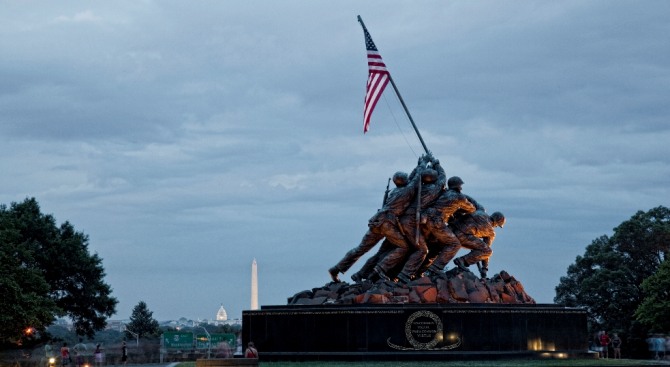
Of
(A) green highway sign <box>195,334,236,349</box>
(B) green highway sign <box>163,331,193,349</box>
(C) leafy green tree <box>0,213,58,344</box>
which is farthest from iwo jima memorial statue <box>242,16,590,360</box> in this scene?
(C) leafy green tree <box>0,213,58,344</box>

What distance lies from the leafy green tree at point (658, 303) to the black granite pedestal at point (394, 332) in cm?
1927

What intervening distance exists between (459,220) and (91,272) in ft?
95.5

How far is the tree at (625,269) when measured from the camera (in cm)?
5831

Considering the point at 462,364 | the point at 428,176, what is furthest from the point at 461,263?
the point at 462,364

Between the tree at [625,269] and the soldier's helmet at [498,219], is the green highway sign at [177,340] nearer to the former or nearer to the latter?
the soldier's helmet at [498,219]

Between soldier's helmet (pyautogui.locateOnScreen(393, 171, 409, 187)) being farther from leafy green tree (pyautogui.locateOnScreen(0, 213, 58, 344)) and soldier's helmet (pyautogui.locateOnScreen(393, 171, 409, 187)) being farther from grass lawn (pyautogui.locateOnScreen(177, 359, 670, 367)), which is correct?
leafy green tree (pyautogui.locateOnScreen(0, 213, 58, 344))

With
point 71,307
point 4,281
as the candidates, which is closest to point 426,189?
point 4,281

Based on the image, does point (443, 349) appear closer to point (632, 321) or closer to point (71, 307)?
point (632, 321)

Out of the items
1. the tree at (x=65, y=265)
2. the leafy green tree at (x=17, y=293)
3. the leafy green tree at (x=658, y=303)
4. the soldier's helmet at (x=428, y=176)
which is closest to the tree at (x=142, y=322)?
the tree at (x=65, y=265)

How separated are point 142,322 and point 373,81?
4577cm

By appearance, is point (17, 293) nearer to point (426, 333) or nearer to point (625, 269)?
point (426, 333)

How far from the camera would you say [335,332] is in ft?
102

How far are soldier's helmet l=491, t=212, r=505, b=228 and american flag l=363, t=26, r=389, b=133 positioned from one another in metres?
5.25

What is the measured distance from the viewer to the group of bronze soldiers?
3366 centimetres
